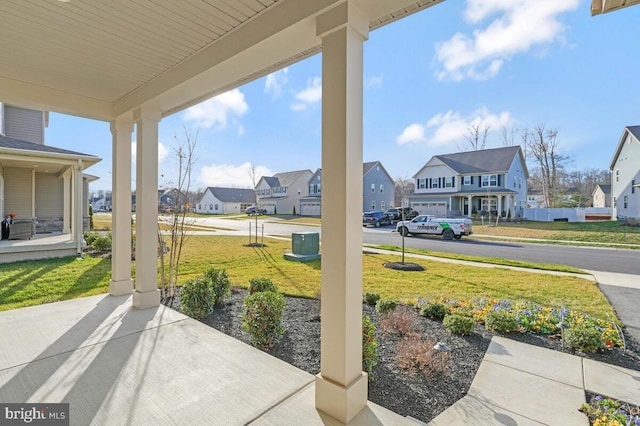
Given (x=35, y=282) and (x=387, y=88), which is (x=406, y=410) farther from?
(x=387, y=88)

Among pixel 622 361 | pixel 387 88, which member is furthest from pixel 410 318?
pixel 387 88

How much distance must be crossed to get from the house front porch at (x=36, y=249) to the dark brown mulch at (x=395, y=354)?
6.63m

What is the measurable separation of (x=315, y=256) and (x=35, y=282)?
21.4 feet

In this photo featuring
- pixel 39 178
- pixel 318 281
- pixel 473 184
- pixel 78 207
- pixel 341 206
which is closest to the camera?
pixel 341 206

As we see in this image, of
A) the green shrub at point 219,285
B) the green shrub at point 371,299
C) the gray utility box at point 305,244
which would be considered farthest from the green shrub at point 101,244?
the green shrub at point 371,299

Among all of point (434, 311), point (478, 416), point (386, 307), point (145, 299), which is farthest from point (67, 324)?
point (434, 311)

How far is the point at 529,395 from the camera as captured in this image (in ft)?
8.03

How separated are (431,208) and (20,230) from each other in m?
27.0

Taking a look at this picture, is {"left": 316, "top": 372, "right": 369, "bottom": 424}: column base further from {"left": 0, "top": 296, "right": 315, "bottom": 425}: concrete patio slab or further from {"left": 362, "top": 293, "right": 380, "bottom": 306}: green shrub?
{"left": 362, "top": 293, "right": 380, "bottom": 306}: green shrub

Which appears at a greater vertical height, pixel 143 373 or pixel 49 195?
pixel 49 195

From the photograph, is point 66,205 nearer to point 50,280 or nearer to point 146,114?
point 50,280

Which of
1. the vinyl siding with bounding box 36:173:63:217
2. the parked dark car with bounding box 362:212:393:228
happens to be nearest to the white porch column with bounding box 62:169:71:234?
the vinyl siding with bounding box 36:173:63:217

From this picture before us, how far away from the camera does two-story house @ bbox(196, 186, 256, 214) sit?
46.5 meters

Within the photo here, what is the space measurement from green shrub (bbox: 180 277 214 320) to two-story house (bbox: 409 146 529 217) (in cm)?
2483
